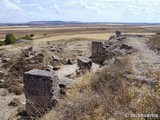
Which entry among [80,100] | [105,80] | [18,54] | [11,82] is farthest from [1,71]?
[80,100]

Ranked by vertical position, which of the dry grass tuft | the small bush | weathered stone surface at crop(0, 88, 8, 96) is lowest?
weathered stone surface at crop(0, 88, 8, 96)

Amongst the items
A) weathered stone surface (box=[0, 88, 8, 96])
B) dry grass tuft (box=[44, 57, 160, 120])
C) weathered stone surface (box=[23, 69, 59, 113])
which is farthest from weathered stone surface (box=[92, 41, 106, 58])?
dry grass tuft (box=[44, 57, 160, 120])

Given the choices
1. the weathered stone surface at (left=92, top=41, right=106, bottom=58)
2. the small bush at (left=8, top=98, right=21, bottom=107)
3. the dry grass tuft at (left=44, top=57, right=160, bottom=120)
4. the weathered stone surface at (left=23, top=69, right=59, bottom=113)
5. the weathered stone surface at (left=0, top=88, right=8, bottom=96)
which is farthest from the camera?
the weathered stone surface at (left=92, top=41, right=106, bottom=58)

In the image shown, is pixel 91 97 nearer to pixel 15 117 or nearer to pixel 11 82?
Answer: pixel 15 117

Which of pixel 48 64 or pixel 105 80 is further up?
pixel 105 80

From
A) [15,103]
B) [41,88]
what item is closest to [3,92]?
[15,103]

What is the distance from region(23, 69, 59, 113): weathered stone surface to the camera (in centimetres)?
917

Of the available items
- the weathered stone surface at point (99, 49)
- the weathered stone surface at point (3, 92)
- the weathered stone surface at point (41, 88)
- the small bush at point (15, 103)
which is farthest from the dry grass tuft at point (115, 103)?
the weathered stone surface at point (99, 49)

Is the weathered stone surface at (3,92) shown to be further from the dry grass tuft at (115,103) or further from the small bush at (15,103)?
the dry grass tuft at (115,103)

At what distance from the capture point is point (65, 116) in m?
6.13

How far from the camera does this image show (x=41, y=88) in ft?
30.7

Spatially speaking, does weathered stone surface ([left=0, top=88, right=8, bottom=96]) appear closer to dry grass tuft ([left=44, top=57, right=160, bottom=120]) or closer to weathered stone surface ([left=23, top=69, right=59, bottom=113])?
weathered stone surface ([left=23, top=69, right=59, bottom=113])

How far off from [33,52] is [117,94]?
18135 millimetres

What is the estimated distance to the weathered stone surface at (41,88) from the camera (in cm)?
917
